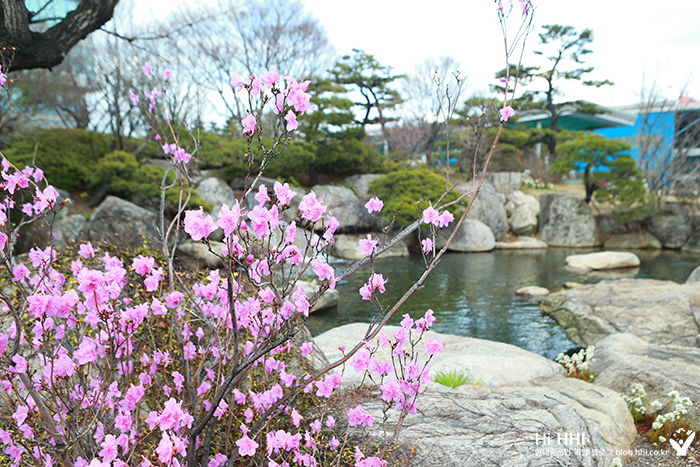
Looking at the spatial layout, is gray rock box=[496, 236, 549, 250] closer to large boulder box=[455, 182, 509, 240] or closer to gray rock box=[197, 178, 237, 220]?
large boulder box=[455, 182, 509, 240]

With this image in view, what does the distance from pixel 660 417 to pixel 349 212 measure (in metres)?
12.5

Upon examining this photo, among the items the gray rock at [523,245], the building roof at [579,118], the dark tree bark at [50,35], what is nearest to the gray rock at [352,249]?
the gray rock at [523,245]

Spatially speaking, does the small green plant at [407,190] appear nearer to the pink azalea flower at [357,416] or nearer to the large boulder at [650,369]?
the large boulder at [650,369]

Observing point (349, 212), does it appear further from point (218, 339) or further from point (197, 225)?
point (197, 225)

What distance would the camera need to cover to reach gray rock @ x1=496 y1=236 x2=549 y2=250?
15.7 meters

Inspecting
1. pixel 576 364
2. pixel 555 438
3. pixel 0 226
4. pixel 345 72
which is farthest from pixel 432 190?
pixel 0 226

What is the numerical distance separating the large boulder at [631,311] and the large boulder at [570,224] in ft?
33.5

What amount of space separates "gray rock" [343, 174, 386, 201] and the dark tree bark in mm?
13257

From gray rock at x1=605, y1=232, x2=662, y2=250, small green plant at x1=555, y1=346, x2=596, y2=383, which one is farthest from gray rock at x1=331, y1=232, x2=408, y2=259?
small green plant at x1=555, y1=346, x2=596, y2=383

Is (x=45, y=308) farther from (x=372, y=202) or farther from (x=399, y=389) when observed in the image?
(x=399, y=389)

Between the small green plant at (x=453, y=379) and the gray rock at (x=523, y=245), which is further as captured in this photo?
the gray rock at (x=523, y=245)

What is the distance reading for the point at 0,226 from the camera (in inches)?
69.3

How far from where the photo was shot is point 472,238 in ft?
49.5

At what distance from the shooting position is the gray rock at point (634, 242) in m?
15.3
